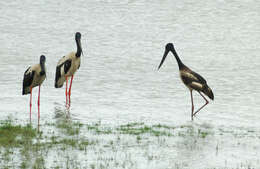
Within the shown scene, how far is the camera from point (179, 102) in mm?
17297

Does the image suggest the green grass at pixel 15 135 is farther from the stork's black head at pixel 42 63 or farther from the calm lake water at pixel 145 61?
the stork's black head at pixel 42 63

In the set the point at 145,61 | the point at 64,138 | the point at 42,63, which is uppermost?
the point at 145,61

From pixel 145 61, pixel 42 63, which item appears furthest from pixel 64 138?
pixel 145 61

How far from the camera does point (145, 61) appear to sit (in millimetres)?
24328

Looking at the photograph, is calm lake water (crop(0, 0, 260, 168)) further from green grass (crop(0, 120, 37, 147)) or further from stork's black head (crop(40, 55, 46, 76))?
green grass (crop(0, 120, 37, 147))

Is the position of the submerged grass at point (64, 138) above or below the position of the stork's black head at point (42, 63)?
below

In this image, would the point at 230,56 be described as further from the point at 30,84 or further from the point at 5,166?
the point at 5,166

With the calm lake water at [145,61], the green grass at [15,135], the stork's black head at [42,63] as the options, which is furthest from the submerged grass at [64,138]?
the stork's black head at [42,63]

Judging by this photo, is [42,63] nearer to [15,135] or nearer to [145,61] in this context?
[15,135]

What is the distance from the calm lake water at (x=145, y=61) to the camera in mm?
14484

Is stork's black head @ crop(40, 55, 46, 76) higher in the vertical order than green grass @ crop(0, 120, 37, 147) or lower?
higher

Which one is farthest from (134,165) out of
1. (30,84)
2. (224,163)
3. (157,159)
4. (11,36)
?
(11,36)

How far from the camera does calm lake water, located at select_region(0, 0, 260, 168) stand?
14.5 metres

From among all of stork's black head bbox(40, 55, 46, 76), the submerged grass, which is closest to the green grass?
the submerged grass
